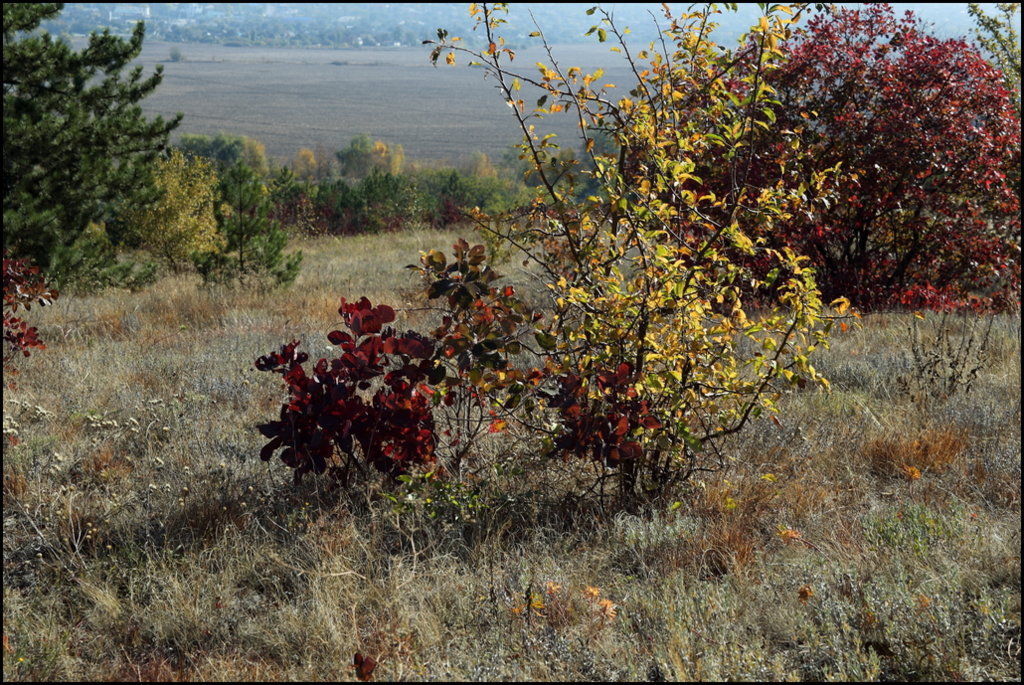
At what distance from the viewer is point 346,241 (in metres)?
19.8

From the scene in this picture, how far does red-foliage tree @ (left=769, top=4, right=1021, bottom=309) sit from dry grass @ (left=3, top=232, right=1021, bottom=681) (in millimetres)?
3322

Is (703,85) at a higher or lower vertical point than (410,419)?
higher

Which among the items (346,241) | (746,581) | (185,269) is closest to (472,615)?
(746,581)

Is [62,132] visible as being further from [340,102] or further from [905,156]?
[340,102]

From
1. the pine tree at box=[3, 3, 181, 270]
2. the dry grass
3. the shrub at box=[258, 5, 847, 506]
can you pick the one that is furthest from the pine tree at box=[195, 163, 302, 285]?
the shrub at box=[258, 5, 847, 506]

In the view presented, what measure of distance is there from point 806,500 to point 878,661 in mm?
1133

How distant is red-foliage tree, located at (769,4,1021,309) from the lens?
7238mm

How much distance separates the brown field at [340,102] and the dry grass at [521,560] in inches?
1816

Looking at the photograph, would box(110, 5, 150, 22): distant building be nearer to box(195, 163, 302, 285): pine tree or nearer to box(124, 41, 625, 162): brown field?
box(124, 41, 625, 162): brown field

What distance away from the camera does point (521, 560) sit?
2850mm

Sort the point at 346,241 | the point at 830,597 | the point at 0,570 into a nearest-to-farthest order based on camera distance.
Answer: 1. the point at 830,597
2. the point at 0,570
3. the point at 346,241

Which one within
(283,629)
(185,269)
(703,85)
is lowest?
(185,269)

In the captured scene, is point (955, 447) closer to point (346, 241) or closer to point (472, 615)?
point (472, 615)

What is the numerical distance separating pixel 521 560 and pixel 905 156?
19.4ft
